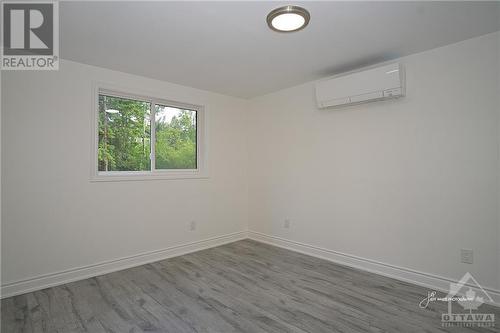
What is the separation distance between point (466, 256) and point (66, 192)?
3.88 meters

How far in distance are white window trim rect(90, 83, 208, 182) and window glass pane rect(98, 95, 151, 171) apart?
64 mm

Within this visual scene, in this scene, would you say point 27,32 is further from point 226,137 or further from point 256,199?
point 256,199

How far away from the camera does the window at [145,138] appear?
10.0ft

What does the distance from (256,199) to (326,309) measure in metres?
2.27

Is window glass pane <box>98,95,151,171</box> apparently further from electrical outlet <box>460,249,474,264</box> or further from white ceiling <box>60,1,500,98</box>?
electrical outlet <box>460,249,474,264</box>

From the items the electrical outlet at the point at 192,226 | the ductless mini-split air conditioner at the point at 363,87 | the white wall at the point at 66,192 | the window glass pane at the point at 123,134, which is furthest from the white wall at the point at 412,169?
the window glass pane at the point at 123,134

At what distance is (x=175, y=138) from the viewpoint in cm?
372

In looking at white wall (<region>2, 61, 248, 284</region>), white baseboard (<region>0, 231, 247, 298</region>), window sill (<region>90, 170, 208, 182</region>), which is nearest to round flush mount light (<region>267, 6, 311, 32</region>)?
white wall (<region>2, 61, 248, 284</region>)

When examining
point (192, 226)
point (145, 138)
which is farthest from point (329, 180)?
point (145, 138)

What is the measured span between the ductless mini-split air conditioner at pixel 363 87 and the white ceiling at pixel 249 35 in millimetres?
157

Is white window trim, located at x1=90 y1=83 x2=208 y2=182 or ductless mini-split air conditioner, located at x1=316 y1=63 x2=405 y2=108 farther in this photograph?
white window trim, located at x1=90 y1=83 x2=208 y2=182

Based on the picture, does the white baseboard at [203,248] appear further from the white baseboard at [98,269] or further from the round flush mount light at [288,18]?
the round flush mount light at [288,18]

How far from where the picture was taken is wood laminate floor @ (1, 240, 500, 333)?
1941mm

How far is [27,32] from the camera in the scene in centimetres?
219
